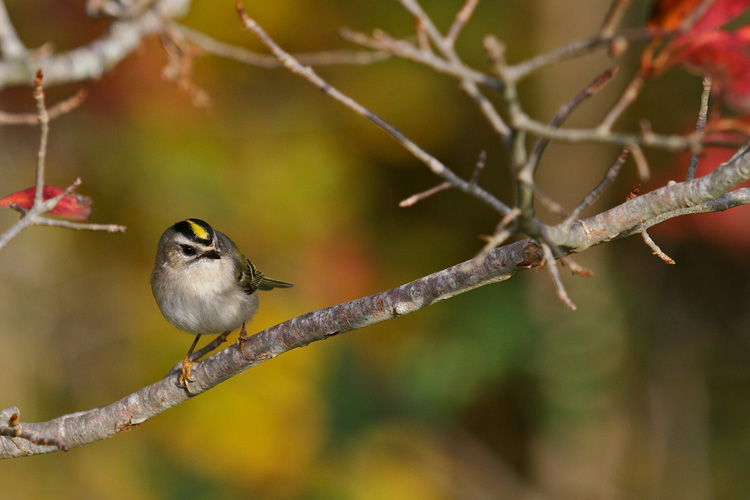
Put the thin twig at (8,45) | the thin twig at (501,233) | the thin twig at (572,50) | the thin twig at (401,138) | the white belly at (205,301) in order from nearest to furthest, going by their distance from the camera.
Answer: the thin twig at (572,50) < the thin twig at (501,233) < the thin twig at (401,138) < the thin twig at (8,45) < the white belly at (205,301)

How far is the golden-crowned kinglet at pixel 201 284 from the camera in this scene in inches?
136

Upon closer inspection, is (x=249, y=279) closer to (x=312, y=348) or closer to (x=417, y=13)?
(x=312, y=348)

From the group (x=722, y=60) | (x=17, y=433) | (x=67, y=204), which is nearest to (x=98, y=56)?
(x=67, y=204)

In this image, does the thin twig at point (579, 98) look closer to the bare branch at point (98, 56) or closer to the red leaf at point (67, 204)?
the red leaf at point (67, 204)

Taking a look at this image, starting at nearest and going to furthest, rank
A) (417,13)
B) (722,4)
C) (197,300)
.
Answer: (417,13) → (722,4) → (197,300)

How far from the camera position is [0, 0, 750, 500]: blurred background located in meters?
5.44

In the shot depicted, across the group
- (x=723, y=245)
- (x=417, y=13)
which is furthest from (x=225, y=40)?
(x=417, y=13)

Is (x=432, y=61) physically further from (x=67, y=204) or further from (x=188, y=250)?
(x=188, y=250)

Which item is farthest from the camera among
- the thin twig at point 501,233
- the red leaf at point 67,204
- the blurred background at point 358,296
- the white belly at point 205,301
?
the blurred background at point 358,296

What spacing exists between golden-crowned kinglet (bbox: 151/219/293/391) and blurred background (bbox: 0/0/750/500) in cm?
179

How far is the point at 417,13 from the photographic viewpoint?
4.22 ft

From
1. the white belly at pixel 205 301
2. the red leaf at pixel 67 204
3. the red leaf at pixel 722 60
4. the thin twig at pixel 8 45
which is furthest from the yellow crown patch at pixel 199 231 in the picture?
the red leaf at pixel 722 60

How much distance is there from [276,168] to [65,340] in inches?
90.9

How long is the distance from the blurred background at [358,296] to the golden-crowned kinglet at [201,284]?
179 centimetres
